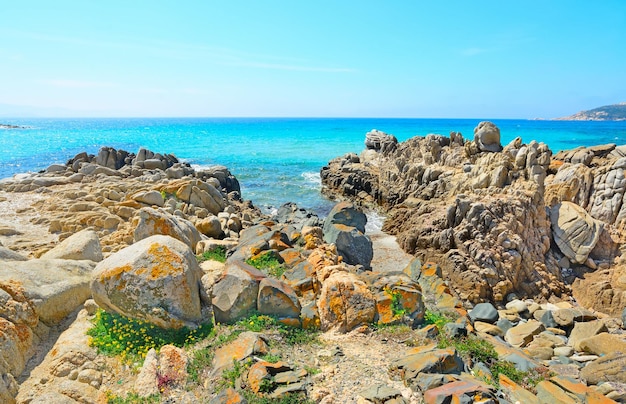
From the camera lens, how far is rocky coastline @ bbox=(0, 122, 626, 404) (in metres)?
7.81

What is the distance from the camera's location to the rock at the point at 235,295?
983cm

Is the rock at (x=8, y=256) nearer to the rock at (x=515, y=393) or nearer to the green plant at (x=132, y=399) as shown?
the green plant at (x=132, y=399)

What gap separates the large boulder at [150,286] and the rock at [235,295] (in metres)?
0.56

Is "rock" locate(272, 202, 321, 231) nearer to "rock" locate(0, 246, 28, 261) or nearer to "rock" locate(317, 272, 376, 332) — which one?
"rock" locate(317, 272, 376, 332)

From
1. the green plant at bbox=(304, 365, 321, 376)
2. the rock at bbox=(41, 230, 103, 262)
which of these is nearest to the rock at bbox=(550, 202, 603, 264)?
the green plant at bbox=(304, 365, 321, 376)

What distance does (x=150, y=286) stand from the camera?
29.8ft

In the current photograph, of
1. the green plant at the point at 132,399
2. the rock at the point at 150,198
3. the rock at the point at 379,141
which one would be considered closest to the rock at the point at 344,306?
the green plant at the point at 132,399

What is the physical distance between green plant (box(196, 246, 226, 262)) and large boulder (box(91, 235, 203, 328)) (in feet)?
16.0

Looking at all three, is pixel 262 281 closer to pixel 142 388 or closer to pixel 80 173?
pixel 142 388

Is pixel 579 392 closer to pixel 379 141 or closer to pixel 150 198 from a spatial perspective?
pixel 150 198

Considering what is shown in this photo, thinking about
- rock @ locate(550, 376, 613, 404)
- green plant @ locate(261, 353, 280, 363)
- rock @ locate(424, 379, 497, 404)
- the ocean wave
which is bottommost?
the ocean wave

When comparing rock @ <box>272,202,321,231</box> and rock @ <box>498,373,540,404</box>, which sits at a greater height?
rock @ <box>498,373,540,404</box>

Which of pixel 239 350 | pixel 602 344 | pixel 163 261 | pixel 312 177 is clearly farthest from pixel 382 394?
pixel 312 177

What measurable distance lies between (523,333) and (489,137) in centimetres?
1757
